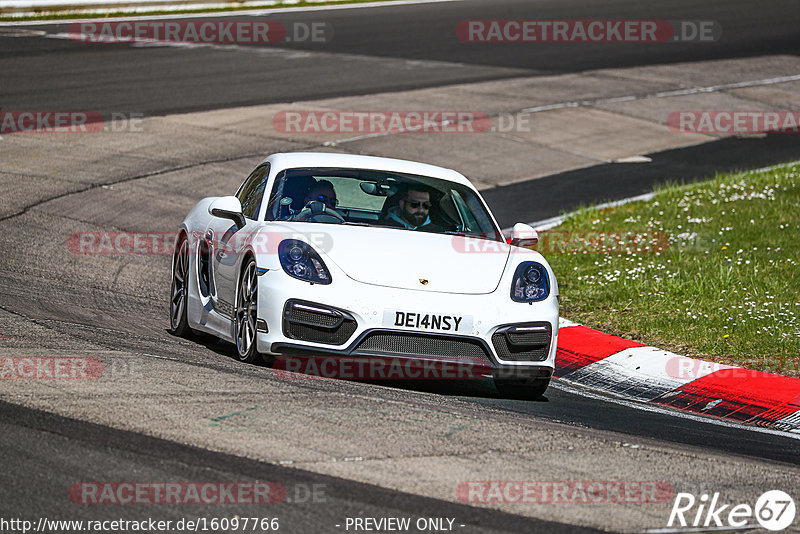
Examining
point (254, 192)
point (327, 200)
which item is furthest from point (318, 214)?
point (254, 192)

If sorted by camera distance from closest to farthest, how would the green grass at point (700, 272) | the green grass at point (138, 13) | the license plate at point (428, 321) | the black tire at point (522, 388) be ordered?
1. the license plate at point (428, 321)
2. the black tire at point (522, 388)
3. the green grass at point (700, 272)
4. the green grass at point (138, 13)

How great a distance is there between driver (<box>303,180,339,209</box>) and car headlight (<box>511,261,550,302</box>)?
4.53 feet

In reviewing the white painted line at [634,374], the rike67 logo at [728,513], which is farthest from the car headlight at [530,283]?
the rike67 logo at [728,513]

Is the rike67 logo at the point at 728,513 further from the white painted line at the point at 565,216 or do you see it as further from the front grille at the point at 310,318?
the white painted line at the point at 565,216

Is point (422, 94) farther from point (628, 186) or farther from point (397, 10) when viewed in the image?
point (397, 10)

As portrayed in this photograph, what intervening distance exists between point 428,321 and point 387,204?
4.90 ft

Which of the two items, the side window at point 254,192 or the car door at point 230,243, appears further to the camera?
the side window at point 254,192

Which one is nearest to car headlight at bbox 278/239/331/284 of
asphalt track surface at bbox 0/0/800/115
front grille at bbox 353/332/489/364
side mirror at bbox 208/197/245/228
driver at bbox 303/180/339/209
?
front grille at bbox 353/332/489/364

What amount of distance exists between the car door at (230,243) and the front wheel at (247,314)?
16cm

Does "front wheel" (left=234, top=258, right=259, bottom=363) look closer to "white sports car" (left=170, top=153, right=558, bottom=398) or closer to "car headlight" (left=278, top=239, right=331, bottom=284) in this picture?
"white sports car" (left=170, top=153, right=558, bottom=398)

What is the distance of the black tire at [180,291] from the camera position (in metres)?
8.77

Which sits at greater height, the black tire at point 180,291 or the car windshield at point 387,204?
the car windshield at point 387,204

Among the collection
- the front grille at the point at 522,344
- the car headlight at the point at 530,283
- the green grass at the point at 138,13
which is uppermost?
the green grass at the point at 138,13

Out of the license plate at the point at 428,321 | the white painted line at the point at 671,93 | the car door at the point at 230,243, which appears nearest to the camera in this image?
the license plate at the point at 428,321
